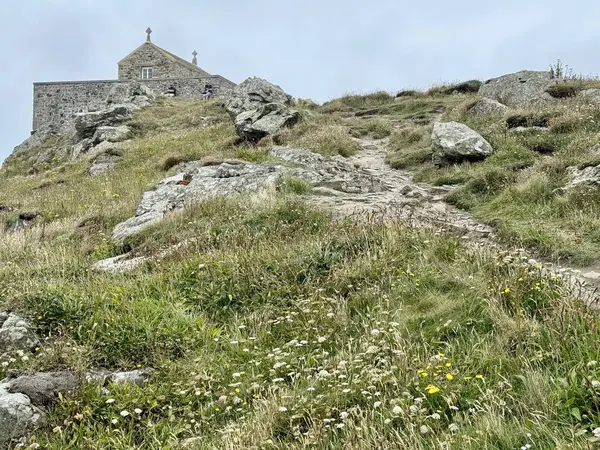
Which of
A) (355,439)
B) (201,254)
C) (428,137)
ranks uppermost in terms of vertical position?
(428,137)

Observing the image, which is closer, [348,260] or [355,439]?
[355,439]

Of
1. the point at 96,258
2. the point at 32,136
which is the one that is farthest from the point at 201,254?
the point at 32,136

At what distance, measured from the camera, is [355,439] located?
3.33 metres

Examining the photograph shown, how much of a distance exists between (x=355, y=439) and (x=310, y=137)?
15.3 metres

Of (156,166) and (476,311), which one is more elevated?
(156,166)

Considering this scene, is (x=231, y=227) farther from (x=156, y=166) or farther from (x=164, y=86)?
(x=164, y=86)

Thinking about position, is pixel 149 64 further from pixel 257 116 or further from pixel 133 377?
pixel 133 377

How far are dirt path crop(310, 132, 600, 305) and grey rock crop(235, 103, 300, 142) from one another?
6073 millimetres

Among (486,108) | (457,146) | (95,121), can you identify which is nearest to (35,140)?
(95,121)

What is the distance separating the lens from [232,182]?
12.4 metres

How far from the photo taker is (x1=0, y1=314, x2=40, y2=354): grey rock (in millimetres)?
5020

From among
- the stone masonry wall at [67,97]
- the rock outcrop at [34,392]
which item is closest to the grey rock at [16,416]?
the rock outcrop at [34,392]

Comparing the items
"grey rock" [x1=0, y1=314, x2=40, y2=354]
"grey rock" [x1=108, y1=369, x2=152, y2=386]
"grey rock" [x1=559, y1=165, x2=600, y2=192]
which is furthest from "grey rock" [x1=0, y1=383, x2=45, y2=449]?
"grey rock" [x1=559, y1=165, x2=600, y2=192]

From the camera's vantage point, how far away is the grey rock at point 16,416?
3.91 meters
